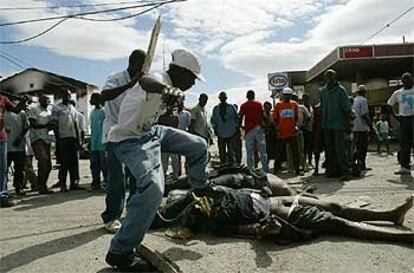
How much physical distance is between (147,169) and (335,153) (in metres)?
5.69

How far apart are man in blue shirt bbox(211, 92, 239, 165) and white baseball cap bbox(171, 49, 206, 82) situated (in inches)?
238

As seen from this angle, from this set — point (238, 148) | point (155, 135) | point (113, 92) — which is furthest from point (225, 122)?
point (155, 135)

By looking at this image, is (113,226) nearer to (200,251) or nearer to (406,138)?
(200,251)

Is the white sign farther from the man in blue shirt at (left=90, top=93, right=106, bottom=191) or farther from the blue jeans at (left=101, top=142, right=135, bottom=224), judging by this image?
the blue jeans at (left=101, top=142, right=135, bottom=224)

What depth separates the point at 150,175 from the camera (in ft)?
11.6

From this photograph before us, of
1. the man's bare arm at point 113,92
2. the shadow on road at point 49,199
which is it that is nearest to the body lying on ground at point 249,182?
the man's bare arm at point 113,92

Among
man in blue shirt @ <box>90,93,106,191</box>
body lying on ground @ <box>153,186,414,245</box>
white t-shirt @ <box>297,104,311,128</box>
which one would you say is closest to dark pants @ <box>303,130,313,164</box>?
white t-shirt @ <box>297,104,311,128</box>

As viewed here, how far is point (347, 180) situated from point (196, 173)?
15.1 feet

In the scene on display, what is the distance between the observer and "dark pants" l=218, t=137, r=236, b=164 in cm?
1016

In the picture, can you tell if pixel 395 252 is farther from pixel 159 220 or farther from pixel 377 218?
pixel 159 220

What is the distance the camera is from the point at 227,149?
10.3 metres

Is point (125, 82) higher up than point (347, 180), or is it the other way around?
point (125, 82)

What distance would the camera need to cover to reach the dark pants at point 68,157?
855 centimetres

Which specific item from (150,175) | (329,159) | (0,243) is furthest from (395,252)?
(329,159)
